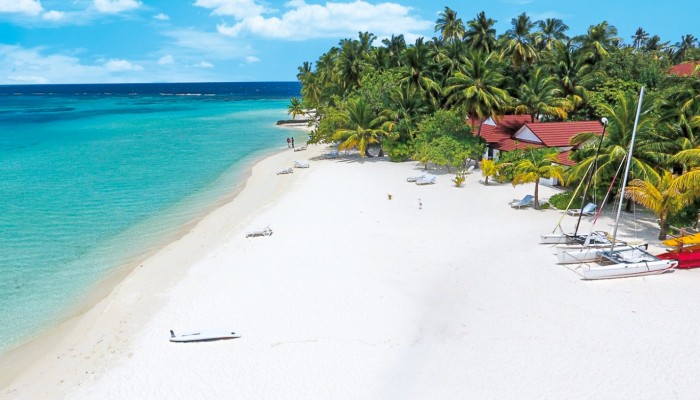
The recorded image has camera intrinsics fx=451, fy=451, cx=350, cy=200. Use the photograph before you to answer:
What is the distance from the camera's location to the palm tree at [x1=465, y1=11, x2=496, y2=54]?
168 feet

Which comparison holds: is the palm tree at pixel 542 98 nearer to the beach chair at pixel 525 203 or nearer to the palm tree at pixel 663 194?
the beach chair at pixel 525 203

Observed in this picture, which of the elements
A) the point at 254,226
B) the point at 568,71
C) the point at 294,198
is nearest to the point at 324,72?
the point at 568,71

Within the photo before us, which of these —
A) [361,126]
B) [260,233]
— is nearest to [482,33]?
[361,126]

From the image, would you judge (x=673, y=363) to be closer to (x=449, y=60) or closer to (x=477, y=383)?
(x=477, y=383)

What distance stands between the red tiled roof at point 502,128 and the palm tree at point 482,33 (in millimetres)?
14186

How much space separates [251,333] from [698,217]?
19.5 metres

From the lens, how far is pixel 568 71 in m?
41.9

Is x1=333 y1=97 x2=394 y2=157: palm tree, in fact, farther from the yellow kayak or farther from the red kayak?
the red kayak

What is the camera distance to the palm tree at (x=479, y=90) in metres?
33.9

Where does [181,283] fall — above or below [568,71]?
below

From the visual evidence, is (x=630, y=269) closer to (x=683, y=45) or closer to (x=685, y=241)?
(x=685, y=241)

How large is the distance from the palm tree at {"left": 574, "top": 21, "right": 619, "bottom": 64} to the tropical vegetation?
0.34 feet

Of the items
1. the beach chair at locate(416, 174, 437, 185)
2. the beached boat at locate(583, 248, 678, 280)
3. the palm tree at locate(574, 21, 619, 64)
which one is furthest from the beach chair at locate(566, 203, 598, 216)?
the palm tree at locate(574, 21, 619, 64)

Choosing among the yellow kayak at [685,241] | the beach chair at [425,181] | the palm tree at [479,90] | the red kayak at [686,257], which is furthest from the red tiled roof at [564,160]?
the red kayak at [686,257]
